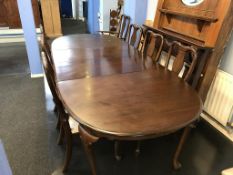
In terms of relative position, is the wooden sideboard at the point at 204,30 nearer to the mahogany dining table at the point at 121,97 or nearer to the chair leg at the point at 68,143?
the mahogany dining table at the point at 121,97

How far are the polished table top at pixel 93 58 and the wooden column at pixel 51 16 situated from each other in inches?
137

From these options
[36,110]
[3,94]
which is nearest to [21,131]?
[36,110]

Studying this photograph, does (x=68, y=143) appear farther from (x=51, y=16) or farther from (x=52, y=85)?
(x=51, y=16)

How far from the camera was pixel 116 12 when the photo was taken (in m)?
3.97

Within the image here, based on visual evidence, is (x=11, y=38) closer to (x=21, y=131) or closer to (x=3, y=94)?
(x=3, y=94)

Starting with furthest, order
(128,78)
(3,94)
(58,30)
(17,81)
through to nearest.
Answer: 1. (58,30)
2. (17,81)
3. (3,94)
4. (128,78)

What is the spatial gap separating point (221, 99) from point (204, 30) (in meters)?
0.71

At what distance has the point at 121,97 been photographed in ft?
3.93

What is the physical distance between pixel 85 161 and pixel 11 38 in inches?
190

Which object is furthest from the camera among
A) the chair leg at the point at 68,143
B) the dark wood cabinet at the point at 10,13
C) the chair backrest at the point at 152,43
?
the dark wood cabinet at the point at 10,13

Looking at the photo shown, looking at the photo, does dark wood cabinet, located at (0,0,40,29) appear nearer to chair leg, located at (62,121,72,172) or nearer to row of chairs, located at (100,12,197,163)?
row of chairs, located at (100,12,197,163)

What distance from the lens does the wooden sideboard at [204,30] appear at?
1.65 metres

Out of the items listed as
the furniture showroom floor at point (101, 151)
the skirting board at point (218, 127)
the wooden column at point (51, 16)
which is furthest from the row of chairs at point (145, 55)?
the wooden column at point (51, 16)

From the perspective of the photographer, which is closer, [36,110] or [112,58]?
[112,58]
